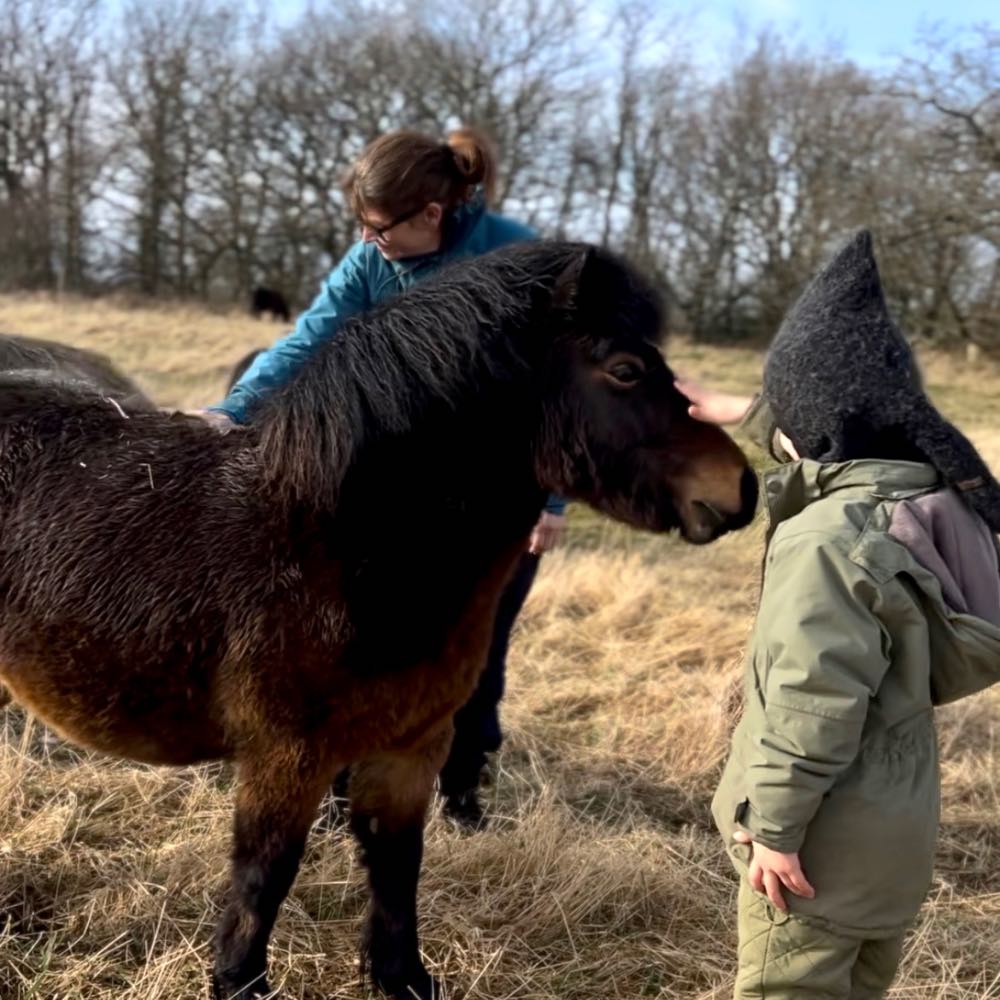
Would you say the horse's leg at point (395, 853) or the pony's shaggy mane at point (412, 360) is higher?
the pony's shaggy mane at point (412, 360)

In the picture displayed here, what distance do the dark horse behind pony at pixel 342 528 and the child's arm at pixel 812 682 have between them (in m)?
0.28

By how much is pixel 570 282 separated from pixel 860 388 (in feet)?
2.05

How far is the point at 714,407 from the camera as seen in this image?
2.08 metres

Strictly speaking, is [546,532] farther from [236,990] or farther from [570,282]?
[236,990]

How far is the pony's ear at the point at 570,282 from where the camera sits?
1962 millimetres

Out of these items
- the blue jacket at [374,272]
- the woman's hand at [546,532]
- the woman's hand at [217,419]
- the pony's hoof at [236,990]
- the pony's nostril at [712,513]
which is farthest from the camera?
the woman's hand at [546,532]

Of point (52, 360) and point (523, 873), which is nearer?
point (523, 873)

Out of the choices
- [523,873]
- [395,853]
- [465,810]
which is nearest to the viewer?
[395,853]

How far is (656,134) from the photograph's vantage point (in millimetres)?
31266

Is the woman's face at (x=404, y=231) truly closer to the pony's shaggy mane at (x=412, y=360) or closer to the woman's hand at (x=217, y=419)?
the pony's shaggy mane at (x=412, y=360)

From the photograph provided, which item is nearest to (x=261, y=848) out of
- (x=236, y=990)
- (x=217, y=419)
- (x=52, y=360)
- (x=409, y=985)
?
(x=236, y=990)

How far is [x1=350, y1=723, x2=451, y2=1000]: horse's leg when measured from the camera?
2.39 meters

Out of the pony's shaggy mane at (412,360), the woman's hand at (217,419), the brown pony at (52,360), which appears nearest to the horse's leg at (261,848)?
the pony's shaggy mane at (412,360)

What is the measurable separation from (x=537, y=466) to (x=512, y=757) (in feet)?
7.89
